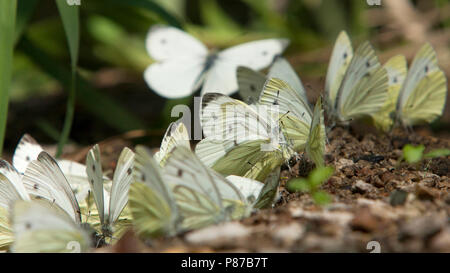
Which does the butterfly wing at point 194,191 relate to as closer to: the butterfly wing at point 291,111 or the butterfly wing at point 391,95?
the butterfly wing at point 291,111

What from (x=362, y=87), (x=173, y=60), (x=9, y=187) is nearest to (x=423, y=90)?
(x=362, y=87)

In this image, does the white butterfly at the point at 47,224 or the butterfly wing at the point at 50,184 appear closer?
the white butterfly at the point at 47,224

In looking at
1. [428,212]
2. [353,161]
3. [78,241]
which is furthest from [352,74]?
[78,241]

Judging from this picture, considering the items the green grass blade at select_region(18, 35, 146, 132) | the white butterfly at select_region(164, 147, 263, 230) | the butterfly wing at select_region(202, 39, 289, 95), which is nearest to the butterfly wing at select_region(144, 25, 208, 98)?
the butterfly wing at select_region(202, 39, 289, 95)

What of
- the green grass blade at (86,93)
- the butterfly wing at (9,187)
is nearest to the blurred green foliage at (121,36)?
the green grass blade at (86,93)

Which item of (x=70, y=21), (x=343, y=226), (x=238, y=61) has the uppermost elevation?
(x=238, y=61)

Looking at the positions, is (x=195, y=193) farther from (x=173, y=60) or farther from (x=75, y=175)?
(x=173, y=60)
